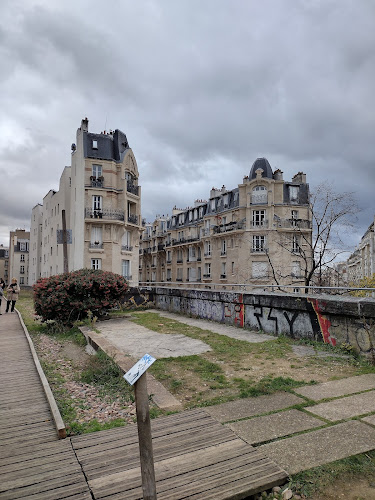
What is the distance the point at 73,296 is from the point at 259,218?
2807 centimetres

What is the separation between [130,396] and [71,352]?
4.67 metres

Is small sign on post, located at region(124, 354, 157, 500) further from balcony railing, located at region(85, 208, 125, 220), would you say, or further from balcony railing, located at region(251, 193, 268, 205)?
balcony railing, located at region(251, 193, 268, 205)

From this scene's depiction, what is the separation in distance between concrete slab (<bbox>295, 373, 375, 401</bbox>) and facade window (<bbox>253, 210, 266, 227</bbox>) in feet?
106

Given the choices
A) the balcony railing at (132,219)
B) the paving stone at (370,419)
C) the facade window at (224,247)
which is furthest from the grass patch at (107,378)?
the facade window at (224,247)

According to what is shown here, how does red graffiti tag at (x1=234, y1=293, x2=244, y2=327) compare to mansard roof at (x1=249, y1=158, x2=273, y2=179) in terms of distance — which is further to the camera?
mansard roof at (x1=249, y1=158, x2=273, y2=179)

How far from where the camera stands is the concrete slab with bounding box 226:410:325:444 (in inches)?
141

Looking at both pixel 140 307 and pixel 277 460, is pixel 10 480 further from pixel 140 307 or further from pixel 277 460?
pixel 140 307

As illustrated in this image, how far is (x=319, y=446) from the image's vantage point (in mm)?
3354

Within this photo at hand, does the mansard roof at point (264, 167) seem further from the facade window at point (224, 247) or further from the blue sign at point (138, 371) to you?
the blue sign at point (138, 371)

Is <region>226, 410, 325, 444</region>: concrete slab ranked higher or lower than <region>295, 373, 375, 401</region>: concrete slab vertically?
higher

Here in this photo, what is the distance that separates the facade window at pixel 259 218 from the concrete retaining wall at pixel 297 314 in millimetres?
23894

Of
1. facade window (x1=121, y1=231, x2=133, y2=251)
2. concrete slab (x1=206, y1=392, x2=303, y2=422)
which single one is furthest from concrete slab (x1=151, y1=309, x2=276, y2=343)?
facade window (x1=121, y1=231, x2=133, y2=251)

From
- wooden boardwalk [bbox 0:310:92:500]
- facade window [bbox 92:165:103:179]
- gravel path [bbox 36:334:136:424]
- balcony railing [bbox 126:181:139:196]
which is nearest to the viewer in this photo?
wooden boardwalk [bbox 0:310:92:500]

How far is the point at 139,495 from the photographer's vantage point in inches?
105
